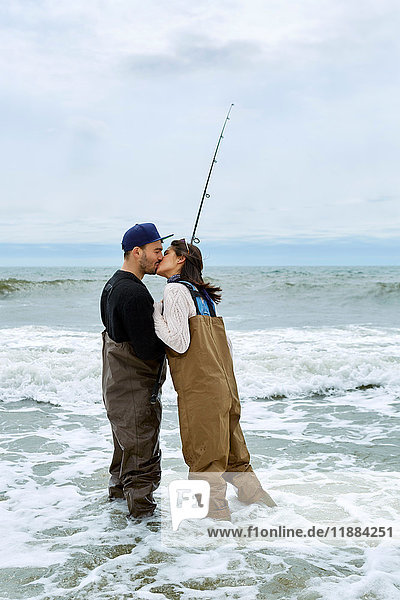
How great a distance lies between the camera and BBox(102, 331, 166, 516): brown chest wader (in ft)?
12.1

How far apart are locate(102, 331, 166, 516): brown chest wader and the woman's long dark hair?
0.55 m

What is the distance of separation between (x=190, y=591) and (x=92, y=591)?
1.67ft

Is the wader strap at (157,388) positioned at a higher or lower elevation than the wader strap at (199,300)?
lower

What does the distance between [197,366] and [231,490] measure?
130 centimetres

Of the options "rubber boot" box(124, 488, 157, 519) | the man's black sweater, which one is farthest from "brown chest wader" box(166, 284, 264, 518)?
"rubber boot" box(124, 488, 157, 519)

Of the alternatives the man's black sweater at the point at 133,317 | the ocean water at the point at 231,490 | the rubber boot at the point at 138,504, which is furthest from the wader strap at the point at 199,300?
the ocean water at the point at 231,490

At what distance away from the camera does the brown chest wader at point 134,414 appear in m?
3.68

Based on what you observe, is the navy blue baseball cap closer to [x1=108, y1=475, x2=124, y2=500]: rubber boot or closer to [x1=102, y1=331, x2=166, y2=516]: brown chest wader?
[x1=102, y1=331, x2=166, y2=516]: brown chest wader

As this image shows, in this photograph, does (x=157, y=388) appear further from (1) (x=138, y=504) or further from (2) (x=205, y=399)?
(1) (x=138, y=504)

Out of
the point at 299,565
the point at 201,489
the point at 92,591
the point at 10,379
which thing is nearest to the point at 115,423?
the point at 201,489

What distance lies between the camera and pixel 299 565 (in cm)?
334

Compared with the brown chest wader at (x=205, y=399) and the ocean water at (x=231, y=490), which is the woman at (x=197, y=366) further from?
the ocean water at (x=231, y=490)

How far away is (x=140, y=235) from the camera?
3.70 metres

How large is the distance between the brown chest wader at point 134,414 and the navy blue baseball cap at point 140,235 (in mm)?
616
